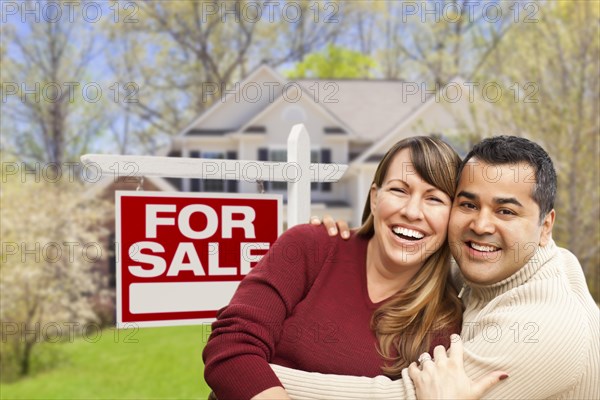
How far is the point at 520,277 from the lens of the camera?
227 centimetres

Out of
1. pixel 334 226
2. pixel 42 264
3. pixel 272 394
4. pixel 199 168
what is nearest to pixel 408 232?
pixel 334 226

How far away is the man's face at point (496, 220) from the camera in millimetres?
2211

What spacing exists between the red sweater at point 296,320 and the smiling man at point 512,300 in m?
0.11

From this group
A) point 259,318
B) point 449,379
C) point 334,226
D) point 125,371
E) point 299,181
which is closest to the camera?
point 449,379

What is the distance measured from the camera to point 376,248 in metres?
2.47

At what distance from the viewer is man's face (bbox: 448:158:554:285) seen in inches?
87.0

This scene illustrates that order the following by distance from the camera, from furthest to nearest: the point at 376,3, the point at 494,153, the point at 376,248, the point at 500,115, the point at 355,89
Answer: the point at 376,3
the point at 355,89
the point at 500,115
the point at 376,248
the point at 494,153

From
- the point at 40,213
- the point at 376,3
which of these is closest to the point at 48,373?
the point at 40,213

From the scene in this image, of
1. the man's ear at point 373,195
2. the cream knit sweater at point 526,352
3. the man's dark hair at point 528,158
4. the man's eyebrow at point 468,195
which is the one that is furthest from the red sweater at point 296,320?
the man's dark hair at point 528,158

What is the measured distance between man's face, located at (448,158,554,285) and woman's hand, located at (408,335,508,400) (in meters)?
0.33

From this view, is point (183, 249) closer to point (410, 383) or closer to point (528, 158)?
point (410, 383)

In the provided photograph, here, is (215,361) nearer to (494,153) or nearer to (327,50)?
(494,153)

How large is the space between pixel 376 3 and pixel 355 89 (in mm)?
4689

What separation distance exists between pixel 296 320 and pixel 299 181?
3.18 ft
